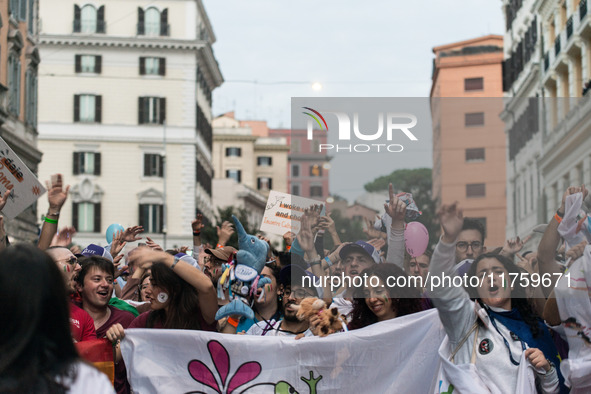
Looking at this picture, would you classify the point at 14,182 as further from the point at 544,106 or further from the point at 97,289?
the point at 544,106

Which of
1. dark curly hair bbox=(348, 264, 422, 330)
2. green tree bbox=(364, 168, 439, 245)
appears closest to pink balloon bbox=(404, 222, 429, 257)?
green tree bbox=(364, 168, 439, 245)

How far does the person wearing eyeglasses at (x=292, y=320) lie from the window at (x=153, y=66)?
5053 centimetres

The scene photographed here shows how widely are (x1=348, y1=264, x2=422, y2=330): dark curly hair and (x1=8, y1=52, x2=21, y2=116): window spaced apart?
2571cm

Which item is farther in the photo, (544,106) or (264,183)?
(264,183)

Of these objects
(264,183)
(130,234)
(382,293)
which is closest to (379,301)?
(382,293)

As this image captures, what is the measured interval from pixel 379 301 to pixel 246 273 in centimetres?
91

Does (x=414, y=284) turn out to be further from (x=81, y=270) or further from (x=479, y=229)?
(x=81, y=270)

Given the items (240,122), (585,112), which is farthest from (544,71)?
(240,122)

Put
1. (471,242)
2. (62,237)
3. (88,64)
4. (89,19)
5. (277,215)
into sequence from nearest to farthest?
1. (471,242)
2. (62,237)
3. (277,215)
4. (88,64)
5. (89,19)

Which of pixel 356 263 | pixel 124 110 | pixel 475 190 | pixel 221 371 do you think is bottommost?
pixel 221 371

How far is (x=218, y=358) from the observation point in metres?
5.86

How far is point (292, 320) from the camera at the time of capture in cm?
604

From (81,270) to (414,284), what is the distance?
2.05m

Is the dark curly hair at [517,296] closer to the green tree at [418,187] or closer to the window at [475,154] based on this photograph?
the green tree at [418,187]
